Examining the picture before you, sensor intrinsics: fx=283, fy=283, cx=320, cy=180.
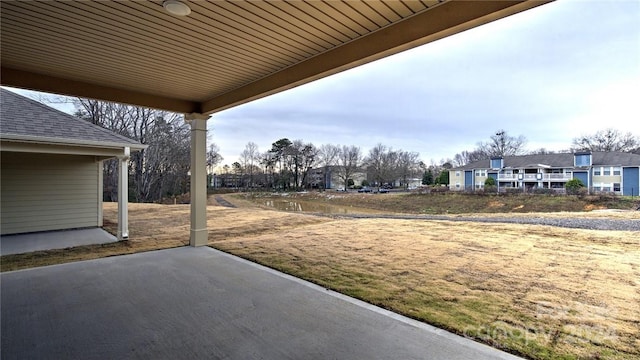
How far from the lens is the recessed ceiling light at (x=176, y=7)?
2176 millimetres

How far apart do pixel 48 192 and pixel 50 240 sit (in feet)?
6.20

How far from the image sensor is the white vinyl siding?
710 centimetres

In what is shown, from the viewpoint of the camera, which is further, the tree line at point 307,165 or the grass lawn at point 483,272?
the tree line at point 307,165

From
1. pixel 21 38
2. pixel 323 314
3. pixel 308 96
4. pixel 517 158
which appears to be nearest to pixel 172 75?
pixel 21 38

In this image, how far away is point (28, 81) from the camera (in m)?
3.54

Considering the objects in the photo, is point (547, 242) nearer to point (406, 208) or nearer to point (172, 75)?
point (172, 75)

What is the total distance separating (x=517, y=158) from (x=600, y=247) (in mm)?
26778

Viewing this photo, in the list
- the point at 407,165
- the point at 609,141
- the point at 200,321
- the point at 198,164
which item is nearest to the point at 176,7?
the point at 200,321

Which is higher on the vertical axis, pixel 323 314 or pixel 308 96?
pixel 308 96

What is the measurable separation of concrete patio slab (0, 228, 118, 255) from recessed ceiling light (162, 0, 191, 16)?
234 inches

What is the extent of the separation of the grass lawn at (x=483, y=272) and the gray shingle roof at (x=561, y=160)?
20.8 m

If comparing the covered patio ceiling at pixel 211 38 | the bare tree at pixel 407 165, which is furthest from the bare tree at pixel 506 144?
the covered patio ceiling at pixel 211 38

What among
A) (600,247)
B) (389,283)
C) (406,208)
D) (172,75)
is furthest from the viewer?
(406,208)

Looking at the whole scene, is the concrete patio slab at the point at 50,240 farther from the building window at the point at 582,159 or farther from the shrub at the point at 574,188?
the building window at the point at 582,159
